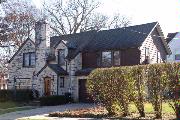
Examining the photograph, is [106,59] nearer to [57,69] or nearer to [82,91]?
[82,91]

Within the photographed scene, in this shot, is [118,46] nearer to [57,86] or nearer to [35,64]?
[57,86]

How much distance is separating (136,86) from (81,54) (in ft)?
60.2

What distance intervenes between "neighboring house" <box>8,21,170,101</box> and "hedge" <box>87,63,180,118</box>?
495 inches

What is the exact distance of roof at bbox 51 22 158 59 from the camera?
33.9 metres

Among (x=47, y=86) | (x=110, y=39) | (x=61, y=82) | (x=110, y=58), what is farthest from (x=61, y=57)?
(x=110, y=58)

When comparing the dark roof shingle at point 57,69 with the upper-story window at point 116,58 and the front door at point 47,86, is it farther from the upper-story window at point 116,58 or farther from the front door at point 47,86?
the upper-story window at point 116,58

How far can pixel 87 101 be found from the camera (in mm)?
34844

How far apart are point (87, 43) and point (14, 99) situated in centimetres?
974

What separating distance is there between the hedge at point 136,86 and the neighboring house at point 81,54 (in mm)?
12582

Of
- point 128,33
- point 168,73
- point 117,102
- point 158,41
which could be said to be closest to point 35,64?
point 128,33

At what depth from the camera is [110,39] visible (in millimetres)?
A: 36125

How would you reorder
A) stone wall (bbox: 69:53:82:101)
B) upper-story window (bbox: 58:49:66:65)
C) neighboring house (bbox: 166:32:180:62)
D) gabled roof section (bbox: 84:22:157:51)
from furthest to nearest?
neighboring house (bbox: 166:32:180:62)
upper-story window (bbox: 58:49:66:65)
stone wall (bbox: 69:53:82:101)
gabled roof section (bbox: 84:22:157:51)

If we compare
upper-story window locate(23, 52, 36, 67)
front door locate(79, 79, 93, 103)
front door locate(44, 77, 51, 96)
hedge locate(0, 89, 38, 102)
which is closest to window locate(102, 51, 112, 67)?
front door locate(79, 79, 93, 103)

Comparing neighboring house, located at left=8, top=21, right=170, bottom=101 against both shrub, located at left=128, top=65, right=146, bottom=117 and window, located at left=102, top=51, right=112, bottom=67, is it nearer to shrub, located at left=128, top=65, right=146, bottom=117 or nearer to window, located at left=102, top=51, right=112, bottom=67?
window, located at left=102, top=51, right=112, bottom=67
